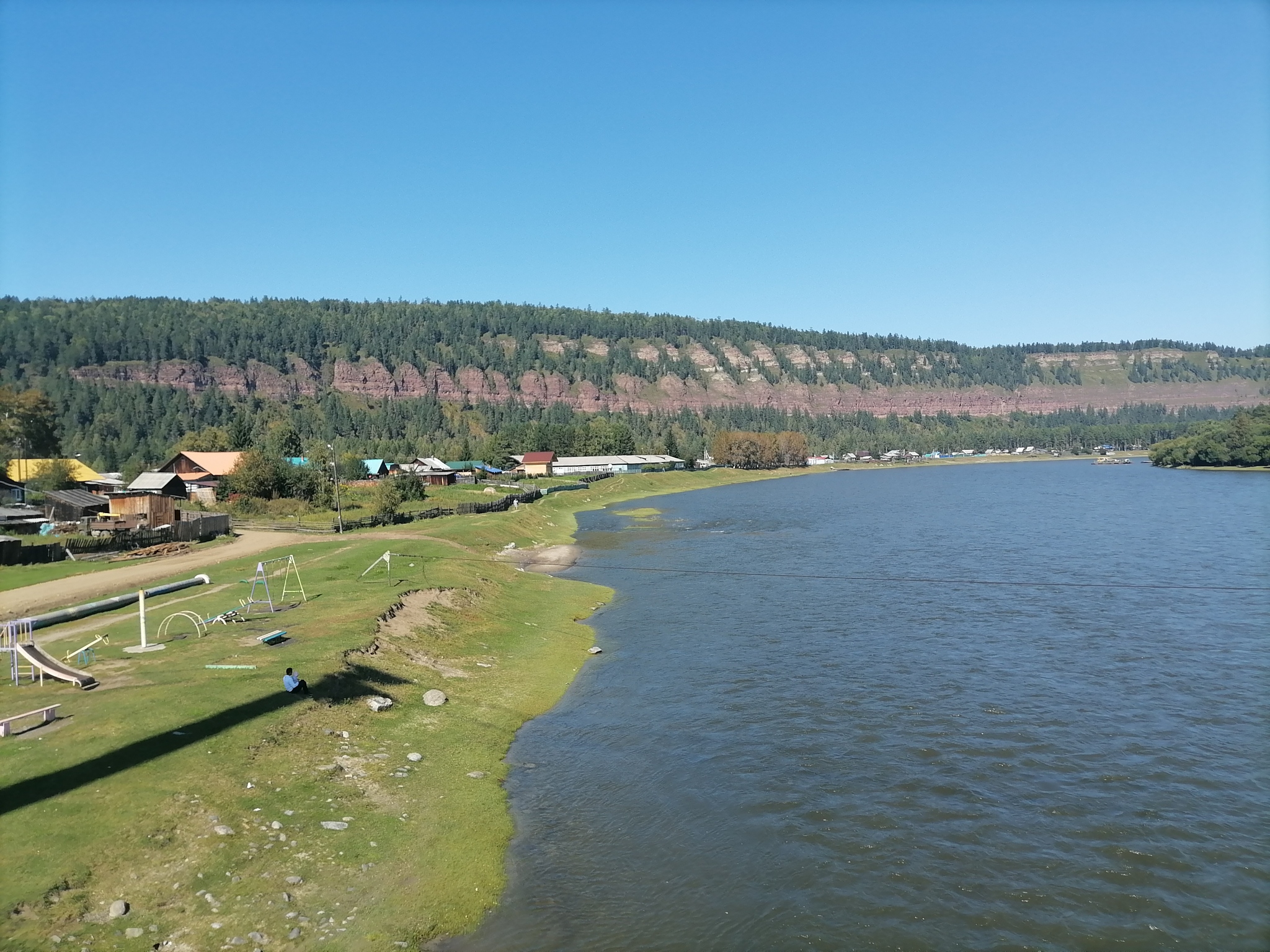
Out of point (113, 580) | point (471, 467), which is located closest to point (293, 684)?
point (113, 580)

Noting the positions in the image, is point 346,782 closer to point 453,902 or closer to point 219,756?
→ point 219,756

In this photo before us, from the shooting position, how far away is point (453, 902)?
17.2 metres

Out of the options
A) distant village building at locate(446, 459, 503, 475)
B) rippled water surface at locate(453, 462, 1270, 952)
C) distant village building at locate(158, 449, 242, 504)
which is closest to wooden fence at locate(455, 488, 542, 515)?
distant village building at locate(158, 449, 242, 504)

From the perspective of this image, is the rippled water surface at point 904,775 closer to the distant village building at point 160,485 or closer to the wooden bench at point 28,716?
the wooden bench at point 28,716

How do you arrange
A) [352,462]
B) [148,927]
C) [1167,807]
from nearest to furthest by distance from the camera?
[148,927]
[1167,807]
[352,462]

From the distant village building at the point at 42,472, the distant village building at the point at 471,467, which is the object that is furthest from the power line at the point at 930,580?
the distant village building at the point at 471,467

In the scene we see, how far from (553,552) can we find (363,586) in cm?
2989

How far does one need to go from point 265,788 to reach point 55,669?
33.1 ft

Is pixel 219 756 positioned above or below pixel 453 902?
above

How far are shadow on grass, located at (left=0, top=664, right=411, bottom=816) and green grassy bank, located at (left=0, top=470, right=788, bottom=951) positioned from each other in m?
0.06

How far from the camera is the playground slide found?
81.0ft

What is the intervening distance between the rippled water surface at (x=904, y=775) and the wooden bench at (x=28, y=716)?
1255 centimetres

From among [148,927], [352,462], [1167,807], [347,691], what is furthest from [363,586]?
[352,462]

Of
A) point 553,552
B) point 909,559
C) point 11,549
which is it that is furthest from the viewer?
point 553,552
